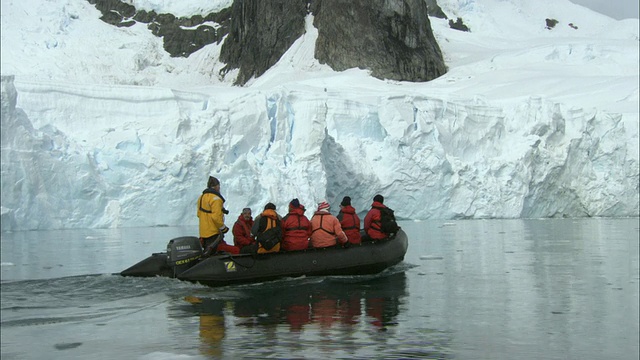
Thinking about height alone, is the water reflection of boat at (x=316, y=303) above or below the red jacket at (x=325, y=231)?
below

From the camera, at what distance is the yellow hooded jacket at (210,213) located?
8828mm

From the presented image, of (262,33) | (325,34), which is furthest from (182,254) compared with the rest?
(262,33)

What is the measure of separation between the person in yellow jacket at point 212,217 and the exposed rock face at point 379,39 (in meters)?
39.8

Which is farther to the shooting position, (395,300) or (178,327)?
(395,300)

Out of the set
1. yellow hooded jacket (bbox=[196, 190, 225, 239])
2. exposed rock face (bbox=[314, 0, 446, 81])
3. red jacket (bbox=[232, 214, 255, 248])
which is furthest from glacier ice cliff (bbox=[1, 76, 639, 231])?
exposed rock face (bbox=[314, 0, 446, 81])

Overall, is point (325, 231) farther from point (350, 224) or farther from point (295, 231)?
point (350, 224)

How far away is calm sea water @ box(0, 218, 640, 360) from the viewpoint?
5.73 m

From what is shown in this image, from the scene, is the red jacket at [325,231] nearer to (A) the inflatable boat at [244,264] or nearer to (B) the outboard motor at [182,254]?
(A) the inflatable boat at [244,264]

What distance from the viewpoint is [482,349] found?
576 cm

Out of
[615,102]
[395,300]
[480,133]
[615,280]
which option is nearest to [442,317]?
[395,300]

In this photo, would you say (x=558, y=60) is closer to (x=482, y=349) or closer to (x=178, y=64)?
(x=178, y=64)

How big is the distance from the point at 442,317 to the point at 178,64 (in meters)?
51.2

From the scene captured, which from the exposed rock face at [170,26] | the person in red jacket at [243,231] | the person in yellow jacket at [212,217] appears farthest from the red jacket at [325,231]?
the exposed rock face at [170,26]

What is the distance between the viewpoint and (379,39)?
166ft
